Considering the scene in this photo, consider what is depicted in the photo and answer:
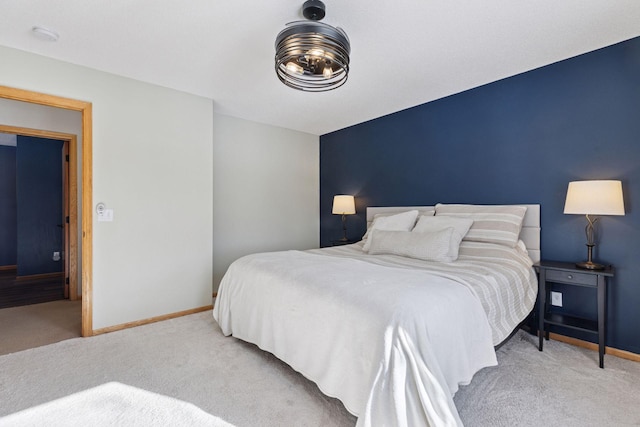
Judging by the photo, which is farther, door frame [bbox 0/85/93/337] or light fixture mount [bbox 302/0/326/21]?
door frame [bbox 0/85/93/337]

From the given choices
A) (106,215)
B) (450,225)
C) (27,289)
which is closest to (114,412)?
(106,215)

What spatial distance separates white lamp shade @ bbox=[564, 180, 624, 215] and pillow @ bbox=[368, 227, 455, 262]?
932 millimetres

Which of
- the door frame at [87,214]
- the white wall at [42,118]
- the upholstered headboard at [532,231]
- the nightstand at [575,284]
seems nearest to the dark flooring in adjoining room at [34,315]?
the door frame at [87,214]

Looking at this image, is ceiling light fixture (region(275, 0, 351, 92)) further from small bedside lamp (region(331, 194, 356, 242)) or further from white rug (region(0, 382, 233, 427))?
Result: small bedside lamp (region(331, 194, 356, 242))

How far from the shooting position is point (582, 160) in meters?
2.56

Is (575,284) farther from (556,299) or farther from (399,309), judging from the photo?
(399,309)

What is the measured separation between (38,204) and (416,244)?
6.24 m

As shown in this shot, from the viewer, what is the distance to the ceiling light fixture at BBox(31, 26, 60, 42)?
2179 millimetres

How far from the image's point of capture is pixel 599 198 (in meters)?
2.20

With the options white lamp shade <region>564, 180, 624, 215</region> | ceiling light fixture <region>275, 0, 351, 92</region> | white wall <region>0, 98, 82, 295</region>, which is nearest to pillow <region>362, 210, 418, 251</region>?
white lamp shade <region>564, 180, 624, 215</region>

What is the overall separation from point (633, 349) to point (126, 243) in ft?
14.5

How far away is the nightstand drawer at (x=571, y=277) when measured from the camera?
7.31 ft

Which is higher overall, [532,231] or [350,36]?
[350,36]

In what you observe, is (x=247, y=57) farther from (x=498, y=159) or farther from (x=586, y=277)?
(x=586, y=277)
